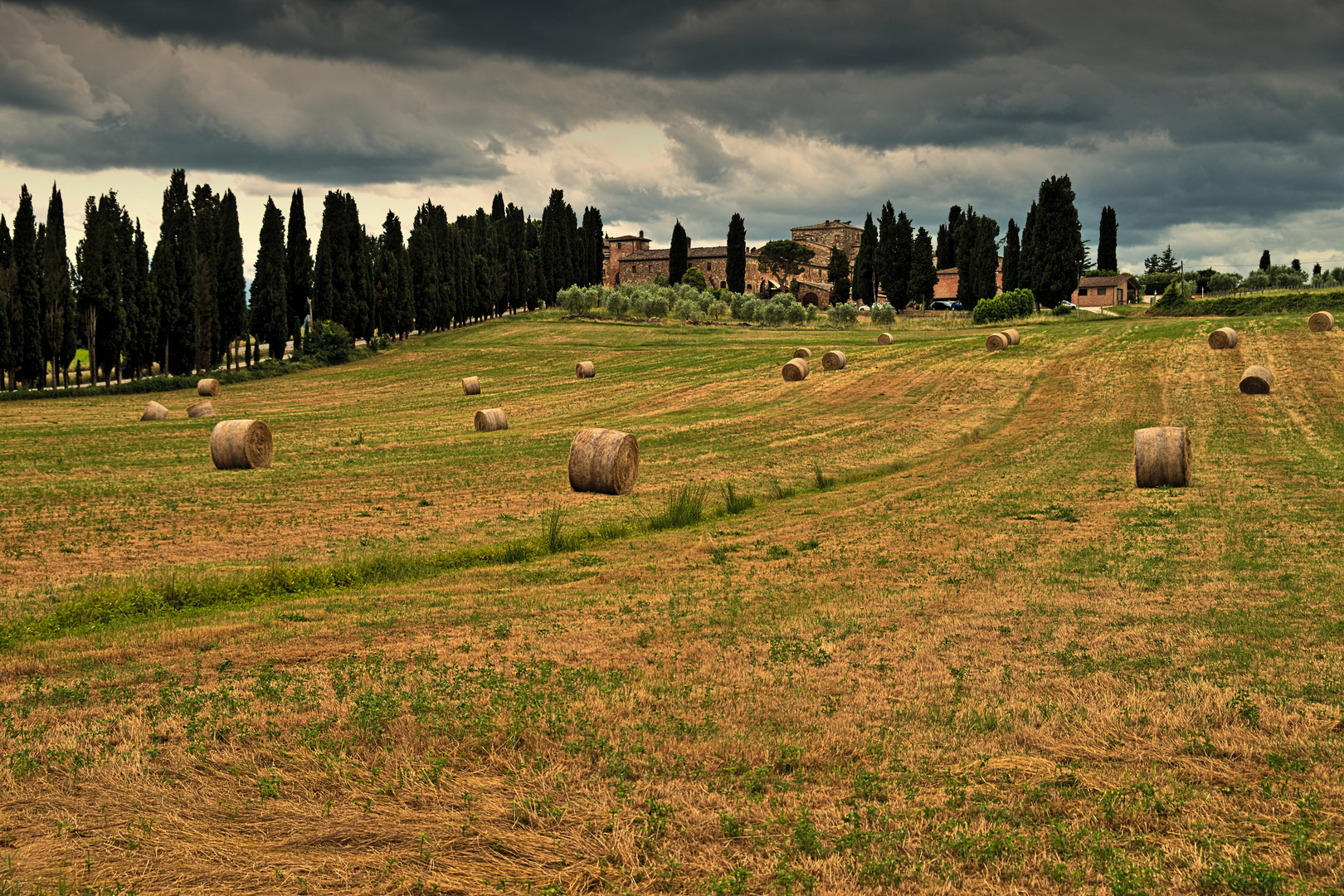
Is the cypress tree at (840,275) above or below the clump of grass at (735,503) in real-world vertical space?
above

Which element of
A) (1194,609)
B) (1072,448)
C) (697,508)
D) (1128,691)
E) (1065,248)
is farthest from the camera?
(1065,248)

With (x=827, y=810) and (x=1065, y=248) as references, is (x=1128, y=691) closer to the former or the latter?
(x=827, y=810)

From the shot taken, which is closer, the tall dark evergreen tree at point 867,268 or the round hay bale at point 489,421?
the round hay bale at point 489,421

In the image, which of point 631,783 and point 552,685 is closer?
point 631,783

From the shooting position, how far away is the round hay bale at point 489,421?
127 ft

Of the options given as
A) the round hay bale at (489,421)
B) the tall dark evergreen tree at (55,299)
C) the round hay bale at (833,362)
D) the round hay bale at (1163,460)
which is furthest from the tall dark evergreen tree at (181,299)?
the round hay bale at (1163,460)

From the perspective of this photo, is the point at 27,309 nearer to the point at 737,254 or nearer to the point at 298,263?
the point at 298,263

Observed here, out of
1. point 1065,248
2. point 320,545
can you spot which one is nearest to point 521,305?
point 1065,248

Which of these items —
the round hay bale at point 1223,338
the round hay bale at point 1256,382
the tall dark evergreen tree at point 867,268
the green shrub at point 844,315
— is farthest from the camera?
the tall dark evergreen tree at point 867,268

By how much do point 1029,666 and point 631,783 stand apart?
Result: 495 cm

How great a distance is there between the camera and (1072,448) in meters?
31.2

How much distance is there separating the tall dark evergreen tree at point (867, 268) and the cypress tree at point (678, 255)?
2578 centimetres

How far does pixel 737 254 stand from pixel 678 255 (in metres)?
11.4

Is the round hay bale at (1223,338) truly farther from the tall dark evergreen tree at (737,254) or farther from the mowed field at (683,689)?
the tall dark evergreen tree at (737,254)
